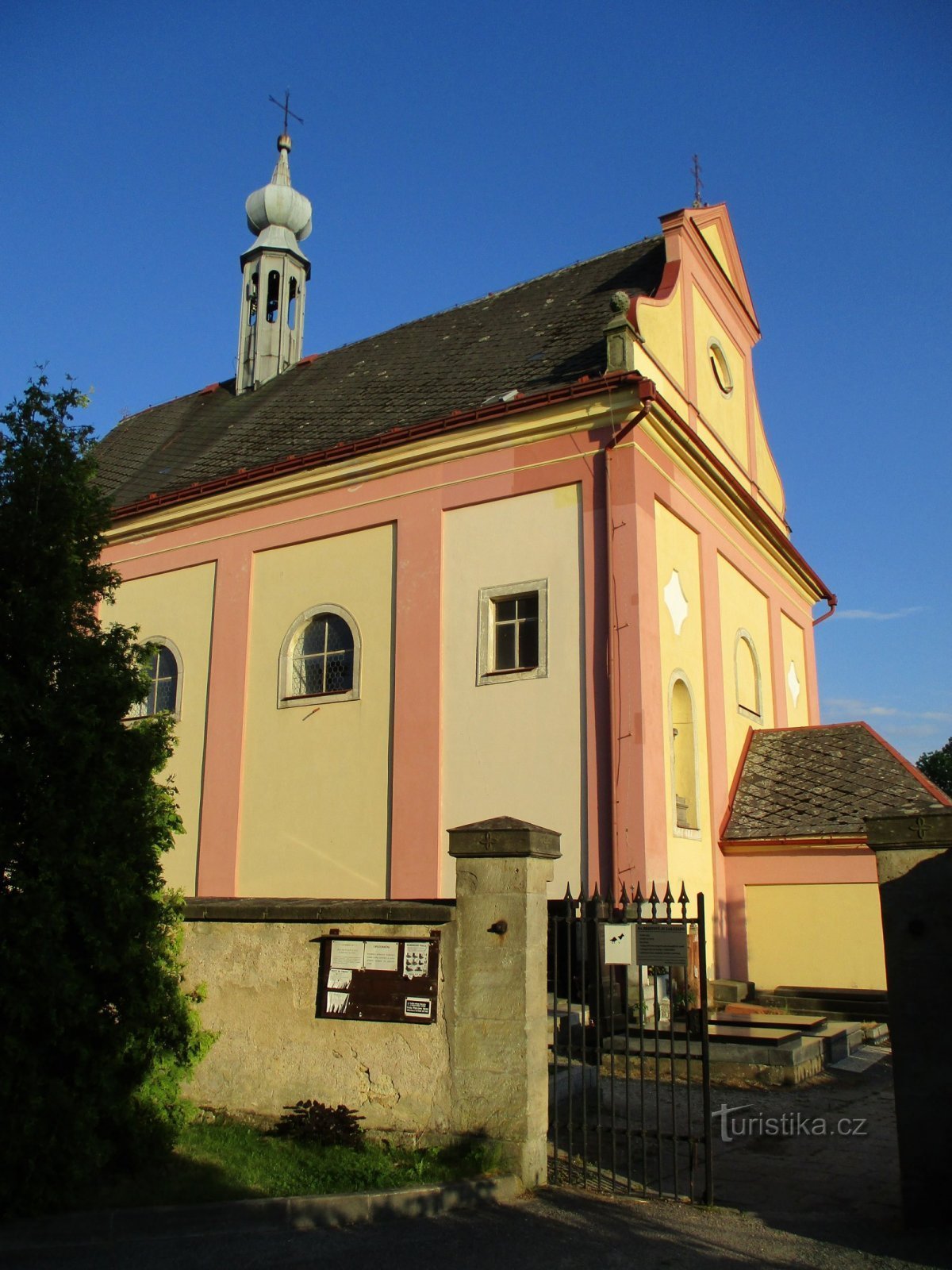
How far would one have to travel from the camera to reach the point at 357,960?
719 centimetres

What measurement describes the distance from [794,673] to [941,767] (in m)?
34.4

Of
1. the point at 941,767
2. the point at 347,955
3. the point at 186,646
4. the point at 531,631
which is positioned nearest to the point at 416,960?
the point at 347,955

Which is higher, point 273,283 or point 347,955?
point 273,283

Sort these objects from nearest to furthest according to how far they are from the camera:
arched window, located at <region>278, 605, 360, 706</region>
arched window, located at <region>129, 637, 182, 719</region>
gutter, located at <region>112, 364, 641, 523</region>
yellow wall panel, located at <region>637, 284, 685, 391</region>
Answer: gutter, located at <region>112, 364, 641, 523</region>
yellow wall panel, located at <region>637, 284, 685, 391</region>
arched window, located at <region>278, 605, 360, 706</region>
arched window, located at <region>129, 637, 182, 719</region>

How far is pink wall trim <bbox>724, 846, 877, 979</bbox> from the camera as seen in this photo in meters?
13.2

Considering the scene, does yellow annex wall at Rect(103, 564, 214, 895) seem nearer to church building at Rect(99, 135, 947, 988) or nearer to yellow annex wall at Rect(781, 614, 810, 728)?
church building at Rect(99, 135, 947, 988)

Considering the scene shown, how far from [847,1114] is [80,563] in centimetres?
692

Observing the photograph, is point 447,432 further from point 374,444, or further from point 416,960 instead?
point 416,960

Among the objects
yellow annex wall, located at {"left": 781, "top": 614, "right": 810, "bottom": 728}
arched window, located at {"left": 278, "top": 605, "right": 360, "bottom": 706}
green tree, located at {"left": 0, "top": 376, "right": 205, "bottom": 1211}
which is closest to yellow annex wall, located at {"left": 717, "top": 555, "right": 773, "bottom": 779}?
yellow annex wall, located at {"left": 781, "top": 614, "right": 810, "bottom": 728}

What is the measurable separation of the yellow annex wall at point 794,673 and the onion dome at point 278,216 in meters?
13.4

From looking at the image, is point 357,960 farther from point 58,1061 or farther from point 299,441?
point 299,441

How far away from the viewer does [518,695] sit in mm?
13148

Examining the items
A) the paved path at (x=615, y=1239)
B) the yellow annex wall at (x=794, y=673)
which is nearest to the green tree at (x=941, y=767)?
the yellow annex wall at (x=794, y=673)

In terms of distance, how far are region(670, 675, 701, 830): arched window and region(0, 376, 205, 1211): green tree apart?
7970 mm
